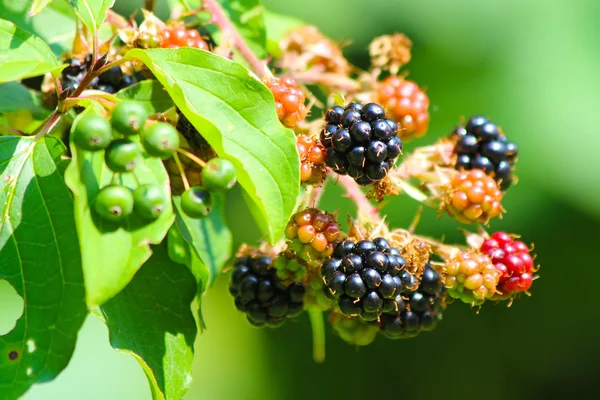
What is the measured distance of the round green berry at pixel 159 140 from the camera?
2068 mm

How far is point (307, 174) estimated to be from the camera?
2.47 m

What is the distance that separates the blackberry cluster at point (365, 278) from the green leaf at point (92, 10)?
3.53 ft

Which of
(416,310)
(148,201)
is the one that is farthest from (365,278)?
(148,201)

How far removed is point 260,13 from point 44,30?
3.21ft

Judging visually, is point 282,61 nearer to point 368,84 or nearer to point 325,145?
point 368,84

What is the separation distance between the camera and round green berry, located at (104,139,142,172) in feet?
6.65

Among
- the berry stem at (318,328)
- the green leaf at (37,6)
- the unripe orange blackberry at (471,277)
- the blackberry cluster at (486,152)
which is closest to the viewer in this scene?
the green leaf at (37,6)

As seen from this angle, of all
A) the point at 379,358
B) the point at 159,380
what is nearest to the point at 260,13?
the point at 159,380

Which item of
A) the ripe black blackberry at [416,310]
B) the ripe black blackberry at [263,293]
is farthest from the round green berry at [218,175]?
the ripe black blackberry at [416,310]

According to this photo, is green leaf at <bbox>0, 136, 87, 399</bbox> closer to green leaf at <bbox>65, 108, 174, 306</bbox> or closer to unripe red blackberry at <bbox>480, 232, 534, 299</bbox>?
green leaf at <bbox>65, 108, 174, 306</bbox>

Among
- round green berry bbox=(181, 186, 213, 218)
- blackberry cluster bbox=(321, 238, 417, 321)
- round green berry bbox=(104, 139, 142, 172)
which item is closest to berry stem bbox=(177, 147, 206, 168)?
round green berry bbox=(181, 186, 213, 218)

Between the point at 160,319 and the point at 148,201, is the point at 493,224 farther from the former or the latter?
the point at 148,201

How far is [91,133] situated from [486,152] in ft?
5.81

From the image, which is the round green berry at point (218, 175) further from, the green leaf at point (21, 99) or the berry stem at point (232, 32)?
the green leaf at point (21, 99)
